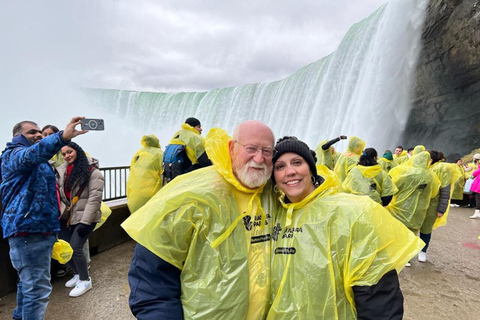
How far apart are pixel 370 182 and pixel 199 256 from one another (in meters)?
3.37

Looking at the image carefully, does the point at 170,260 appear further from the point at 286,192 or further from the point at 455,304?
the point at 455,304

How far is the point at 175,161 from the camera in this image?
12.9 feet

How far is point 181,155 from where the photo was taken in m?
3.95

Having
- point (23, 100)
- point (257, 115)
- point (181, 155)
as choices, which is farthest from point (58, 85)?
point (181, 155)

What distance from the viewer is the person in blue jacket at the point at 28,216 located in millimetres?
2268

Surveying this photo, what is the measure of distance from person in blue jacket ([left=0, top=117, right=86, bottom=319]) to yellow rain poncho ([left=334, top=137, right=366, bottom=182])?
458cm

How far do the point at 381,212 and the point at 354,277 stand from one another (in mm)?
320

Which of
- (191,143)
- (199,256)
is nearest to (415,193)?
(191,143)

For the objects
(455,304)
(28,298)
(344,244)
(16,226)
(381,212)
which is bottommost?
(455,304)

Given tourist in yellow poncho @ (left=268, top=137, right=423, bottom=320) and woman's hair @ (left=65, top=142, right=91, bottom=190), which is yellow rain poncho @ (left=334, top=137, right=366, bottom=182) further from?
tourist in yellow poncho @ (left=268, top=137, right=423, bottom=320)

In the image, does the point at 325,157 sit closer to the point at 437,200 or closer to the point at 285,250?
the point at 437,200

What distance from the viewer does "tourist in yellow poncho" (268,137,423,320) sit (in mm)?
1261

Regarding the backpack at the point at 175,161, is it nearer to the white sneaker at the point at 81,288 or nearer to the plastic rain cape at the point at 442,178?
the white sneaker at the point at 81,288

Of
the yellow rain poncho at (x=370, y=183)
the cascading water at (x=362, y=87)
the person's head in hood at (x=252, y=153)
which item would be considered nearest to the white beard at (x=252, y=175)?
the person's head in hood at (x=252, y=153)
